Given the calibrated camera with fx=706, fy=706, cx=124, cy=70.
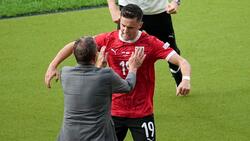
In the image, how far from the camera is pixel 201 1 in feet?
45.0

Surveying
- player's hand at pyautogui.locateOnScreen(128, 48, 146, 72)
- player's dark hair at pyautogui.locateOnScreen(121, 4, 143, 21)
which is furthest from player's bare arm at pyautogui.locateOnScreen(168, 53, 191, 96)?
player's dark hair at pyautogui.locateOnScreen(121, 4, 143, 21)

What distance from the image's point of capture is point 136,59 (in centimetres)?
566

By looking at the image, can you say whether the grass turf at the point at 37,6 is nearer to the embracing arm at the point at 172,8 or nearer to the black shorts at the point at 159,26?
the black shorts at the point at 159,26

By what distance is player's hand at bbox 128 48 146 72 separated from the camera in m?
5.64

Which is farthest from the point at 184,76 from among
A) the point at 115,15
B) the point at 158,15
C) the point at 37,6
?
the point at 37,6

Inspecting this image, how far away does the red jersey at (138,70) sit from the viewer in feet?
19.9

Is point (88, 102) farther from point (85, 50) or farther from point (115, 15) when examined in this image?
point (115, 15)

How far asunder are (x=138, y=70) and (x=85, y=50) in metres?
0.93

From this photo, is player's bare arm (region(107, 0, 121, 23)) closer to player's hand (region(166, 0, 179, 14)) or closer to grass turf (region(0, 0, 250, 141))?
player's hand (region(166, 0, 179, 14))

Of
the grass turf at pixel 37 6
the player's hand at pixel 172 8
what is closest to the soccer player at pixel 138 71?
the player's hand at pixel 172 8

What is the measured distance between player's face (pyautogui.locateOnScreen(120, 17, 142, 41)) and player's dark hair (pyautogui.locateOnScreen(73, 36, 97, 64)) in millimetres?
723

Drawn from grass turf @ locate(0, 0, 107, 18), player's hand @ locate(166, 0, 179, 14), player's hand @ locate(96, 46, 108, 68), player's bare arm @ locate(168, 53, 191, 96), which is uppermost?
player's hand @ locate(96, 46, 108, 68)

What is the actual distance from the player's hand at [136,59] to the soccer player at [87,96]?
26 centimetres

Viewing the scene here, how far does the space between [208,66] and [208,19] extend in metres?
2.56
